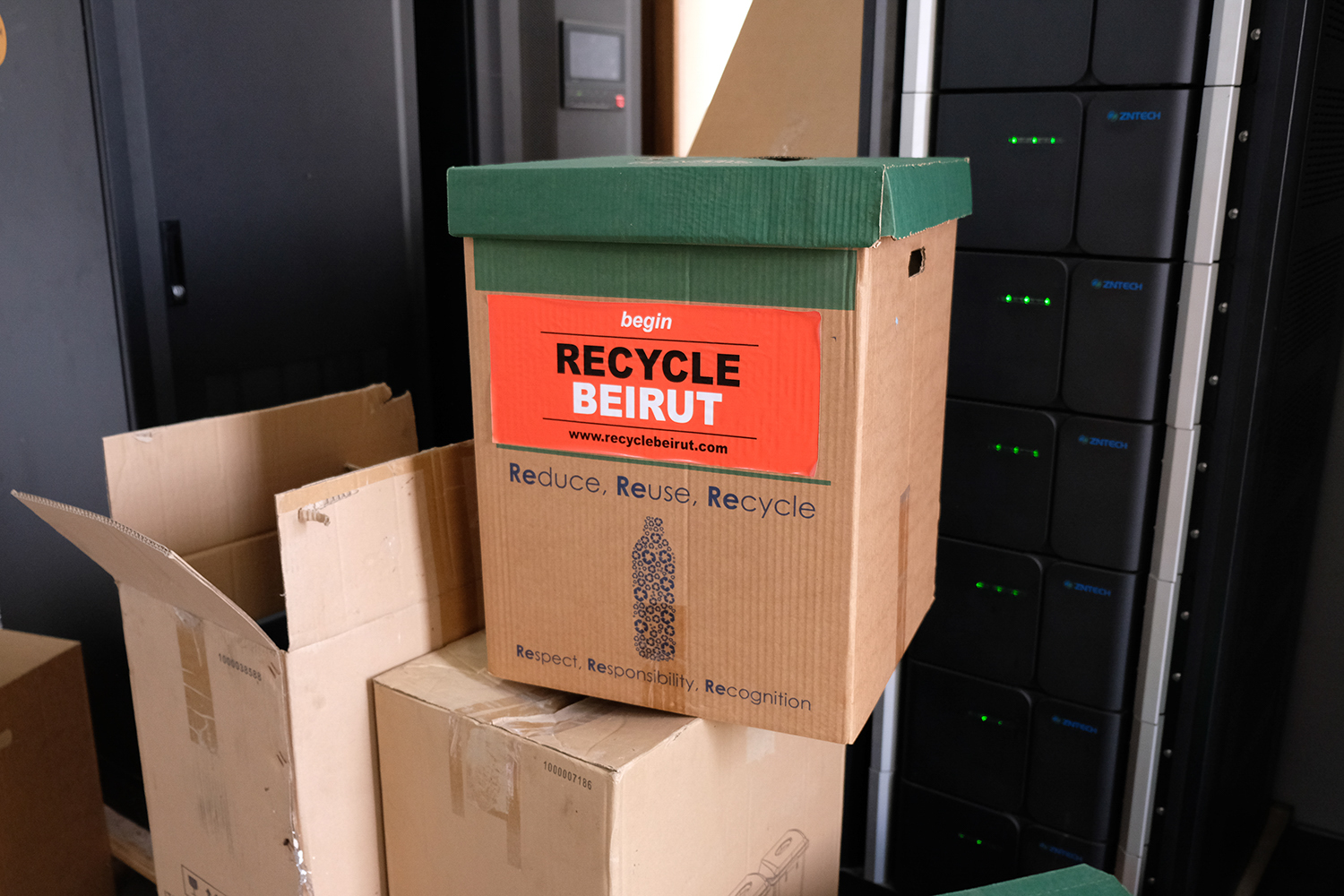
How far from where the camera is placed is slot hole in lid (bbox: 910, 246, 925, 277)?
0.96 metres

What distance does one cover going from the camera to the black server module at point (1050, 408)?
131 cm

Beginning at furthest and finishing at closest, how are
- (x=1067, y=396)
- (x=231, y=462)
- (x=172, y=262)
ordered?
(x=172, y=262)
(x=1067, y=396)
(x=231, y=462)

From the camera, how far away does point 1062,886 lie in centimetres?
114

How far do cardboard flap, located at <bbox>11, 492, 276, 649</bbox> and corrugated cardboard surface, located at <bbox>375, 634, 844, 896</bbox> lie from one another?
170mm

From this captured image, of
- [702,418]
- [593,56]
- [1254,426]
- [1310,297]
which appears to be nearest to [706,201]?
[702,418]

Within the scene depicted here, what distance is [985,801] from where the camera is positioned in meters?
1.62

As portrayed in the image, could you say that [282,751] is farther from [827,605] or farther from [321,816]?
[827,605]

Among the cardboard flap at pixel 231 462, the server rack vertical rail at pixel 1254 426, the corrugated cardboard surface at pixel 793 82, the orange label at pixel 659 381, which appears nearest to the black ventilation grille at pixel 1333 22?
the server rack vertical rail at pixel 1254 426

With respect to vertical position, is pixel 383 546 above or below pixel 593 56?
below

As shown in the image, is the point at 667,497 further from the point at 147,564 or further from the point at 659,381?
the point at 147,564

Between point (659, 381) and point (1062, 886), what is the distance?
735 millimetres

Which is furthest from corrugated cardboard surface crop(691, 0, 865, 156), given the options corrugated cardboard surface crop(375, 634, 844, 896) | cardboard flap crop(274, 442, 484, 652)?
corrugated cardboard surface crop(375, 634, 844, 896)

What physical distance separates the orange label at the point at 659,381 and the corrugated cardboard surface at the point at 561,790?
10.3 inches

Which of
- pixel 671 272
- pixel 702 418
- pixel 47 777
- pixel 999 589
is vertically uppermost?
pixel 671 272
